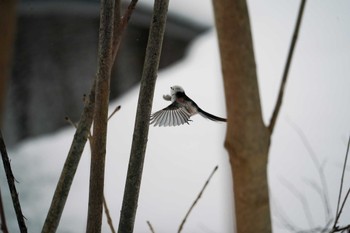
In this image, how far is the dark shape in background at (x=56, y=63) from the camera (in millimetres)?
2530

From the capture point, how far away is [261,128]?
324mm

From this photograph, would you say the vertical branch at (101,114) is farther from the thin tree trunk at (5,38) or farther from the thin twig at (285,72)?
the thin twig at (285,72)

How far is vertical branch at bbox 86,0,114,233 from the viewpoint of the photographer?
0.59m

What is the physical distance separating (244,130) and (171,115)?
0.53m

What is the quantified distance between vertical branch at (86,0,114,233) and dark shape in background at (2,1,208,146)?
182cm

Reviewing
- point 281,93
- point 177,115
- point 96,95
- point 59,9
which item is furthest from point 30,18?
point 281,93

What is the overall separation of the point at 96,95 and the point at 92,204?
0.46 feet

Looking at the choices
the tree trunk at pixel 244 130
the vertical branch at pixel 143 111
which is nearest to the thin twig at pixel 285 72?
the tree trunk at pixel 244 130

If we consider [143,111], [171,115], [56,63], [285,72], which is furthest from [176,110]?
[56,63]

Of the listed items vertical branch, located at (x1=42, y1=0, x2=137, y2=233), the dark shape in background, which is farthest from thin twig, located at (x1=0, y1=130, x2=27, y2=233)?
the dark shape in background

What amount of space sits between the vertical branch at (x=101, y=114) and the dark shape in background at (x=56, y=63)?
1820 mm

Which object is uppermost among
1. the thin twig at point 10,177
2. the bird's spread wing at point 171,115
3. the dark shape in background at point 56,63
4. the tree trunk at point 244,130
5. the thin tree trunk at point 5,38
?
the dark shape in background at point 56,63

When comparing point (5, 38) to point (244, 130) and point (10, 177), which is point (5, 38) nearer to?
point (10, 177)

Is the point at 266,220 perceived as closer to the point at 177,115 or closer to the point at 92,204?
the point at 92,204
